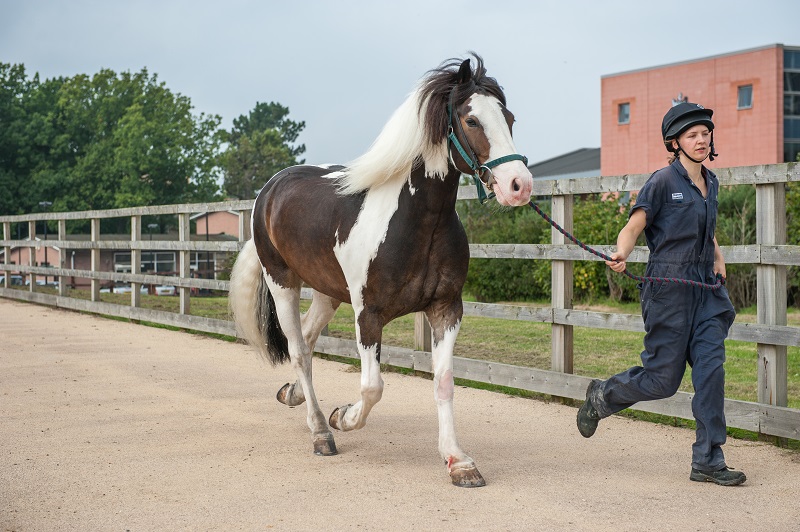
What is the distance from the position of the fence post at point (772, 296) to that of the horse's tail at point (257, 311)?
3069 mm

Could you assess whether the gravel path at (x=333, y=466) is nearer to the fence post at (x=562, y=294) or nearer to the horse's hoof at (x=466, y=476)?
the horse's hoof at (x=466, y=476)

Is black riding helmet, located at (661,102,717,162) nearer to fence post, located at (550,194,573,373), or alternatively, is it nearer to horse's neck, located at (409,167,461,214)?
horse's neck, located at (409,167,461,214)

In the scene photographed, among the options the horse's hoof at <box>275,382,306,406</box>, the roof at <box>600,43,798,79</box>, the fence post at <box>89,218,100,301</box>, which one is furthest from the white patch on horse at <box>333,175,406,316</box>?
the roof at <box>600,43,798,79</box>

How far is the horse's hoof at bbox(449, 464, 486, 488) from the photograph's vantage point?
4.07m

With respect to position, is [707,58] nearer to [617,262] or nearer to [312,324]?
[312,324]

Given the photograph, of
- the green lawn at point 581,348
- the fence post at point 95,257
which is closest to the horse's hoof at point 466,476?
the green lawn at point 581,348

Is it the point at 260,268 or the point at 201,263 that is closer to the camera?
the point at 260,268

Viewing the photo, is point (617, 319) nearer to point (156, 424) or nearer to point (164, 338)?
point (156, 424)

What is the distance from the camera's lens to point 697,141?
A: 4078 mm

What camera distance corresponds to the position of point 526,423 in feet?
18.2

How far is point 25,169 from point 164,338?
4809cm

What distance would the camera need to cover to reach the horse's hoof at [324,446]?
4.79 metres

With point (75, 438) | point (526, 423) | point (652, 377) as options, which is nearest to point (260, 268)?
point (75, 438)

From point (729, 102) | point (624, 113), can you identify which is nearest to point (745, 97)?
point (729, 102)
